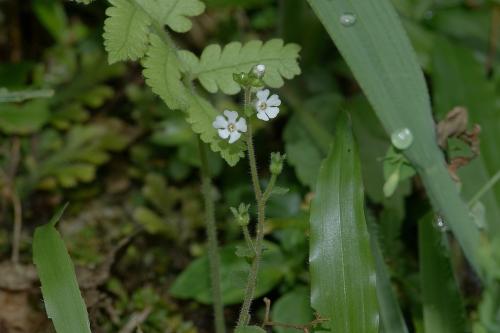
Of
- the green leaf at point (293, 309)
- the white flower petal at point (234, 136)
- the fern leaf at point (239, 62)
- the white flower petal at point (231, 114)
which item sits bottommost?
the green leaf at point (293, 309)

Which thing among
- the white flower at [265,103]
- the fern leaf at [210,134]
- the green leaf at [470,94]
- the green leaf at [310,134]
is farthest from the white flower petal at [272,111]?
the green leaf at [470,94]

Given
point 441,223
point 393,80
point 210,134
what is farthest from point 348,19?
point 441,223

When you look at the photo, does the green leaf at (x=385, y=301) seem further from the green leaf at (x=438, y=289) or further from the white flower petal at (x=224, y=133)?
the white flower petal at (x=224, y=133)

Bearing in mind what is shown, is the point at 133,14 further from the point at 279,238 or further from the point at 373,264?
the point at 279,238

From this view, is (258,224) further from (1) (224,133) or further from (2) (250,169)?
(2) (250,169)

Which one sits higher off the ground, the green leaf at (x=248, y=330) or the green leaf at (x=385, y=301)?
the green leaf at (x=385, y=301)

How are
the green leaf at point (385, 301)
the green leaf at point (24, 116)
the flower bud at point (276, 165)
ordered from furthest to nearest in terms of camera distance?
the green leaf at point (24, 116)
the green leaf at point (385, 301)
the flower bud at point (276, 165)
